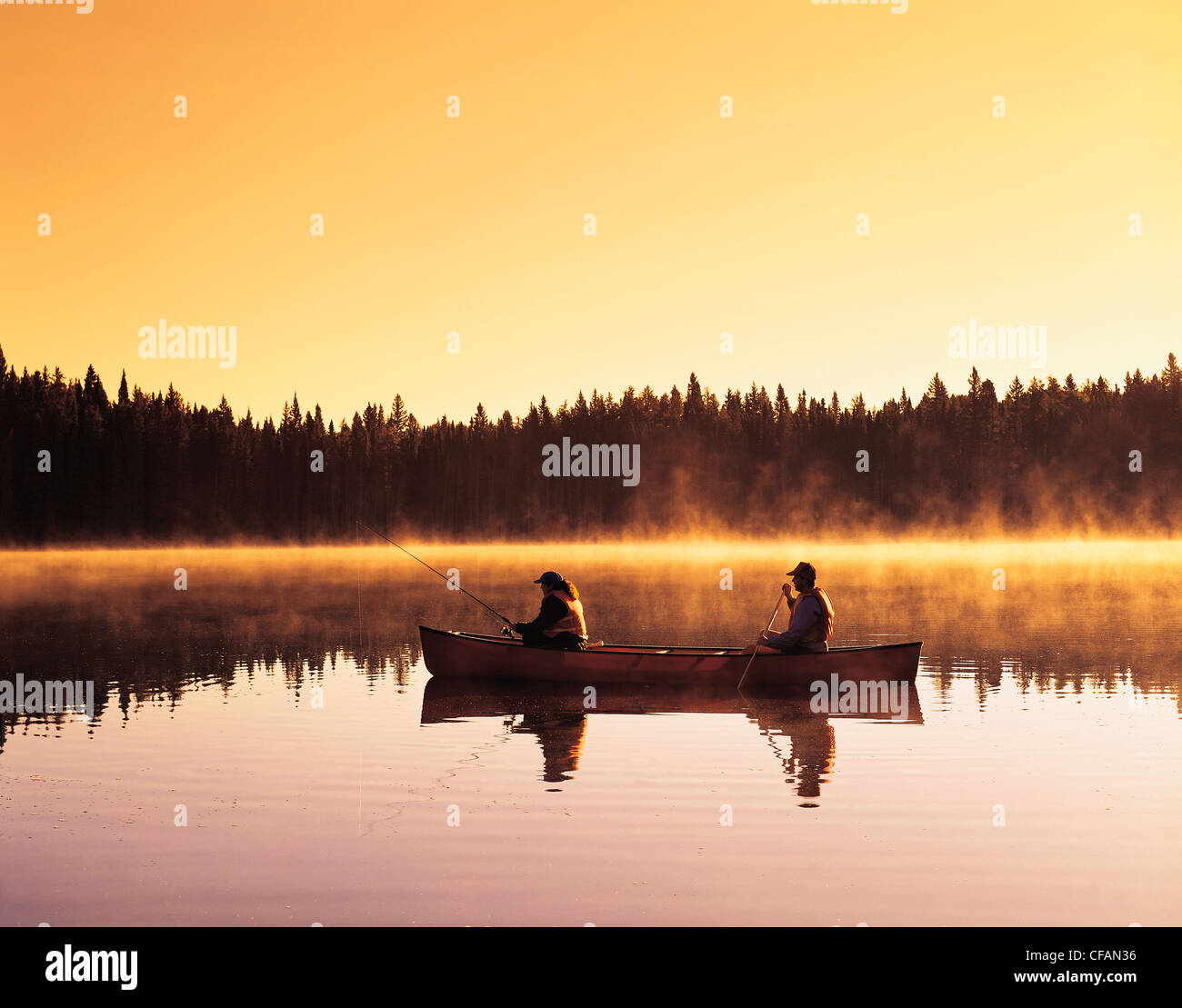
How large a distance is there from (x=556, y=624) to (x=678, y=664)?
82.6 inches

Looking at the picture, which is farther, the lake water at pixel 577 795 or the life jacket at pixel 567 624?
the life jacket at pixel 567 624

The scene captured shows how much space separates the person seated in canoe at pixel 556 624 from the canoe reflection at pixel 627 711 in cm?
77

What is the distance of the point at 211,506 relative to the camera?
116875 mm

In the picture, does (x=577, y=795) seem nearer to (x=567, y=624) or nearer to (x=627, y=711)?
(x=627, y=711)

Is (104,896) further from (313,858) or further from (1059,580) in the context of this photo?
(1059,580)

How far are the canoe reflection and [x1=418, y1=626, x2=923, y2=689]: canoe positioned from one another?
204 millimetres

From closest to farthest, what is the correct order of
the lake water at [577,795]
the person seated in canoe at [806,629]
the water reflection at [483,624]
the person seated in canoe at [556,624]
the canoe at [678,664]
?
1. the lake water at [577,795]
2. the person seated in canoe at [806,629]
3. the canoe at [678,664]
4. the person seated in canoe at [556,624]
5. the water reflection at [483,624]

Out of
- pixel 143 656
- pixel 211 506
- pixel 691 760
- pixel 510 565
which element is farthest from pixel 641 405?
pixel 691 760

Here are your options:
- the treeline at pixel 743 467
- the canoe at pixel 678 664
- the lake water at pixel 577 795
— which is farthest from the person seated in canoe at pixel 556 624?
the treeline at pixel 743 467

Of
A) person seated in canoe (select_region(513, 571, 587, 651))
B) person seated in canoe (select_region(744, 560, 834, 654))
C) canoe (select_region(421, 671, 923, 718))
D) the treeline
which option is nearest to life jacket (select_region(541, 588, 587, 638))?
person seated in canoe (select_region(513, 571, 587, 651))

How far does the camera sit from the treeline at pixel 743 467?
12581 cm

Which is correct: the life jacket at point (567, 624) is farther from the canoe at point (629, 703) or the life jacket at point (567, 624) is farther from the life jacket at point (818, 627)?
the life jacket at point (818, 627)

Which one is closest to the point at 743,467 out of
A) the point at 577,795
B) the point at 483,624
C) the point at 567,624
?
the point at 483,624

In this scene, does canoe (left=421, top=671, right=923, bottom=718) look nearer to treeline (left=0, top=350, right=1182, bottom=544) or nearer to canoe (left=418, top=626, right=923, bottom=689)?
canoe (left=418, top=626, right=923, bottom=689)
